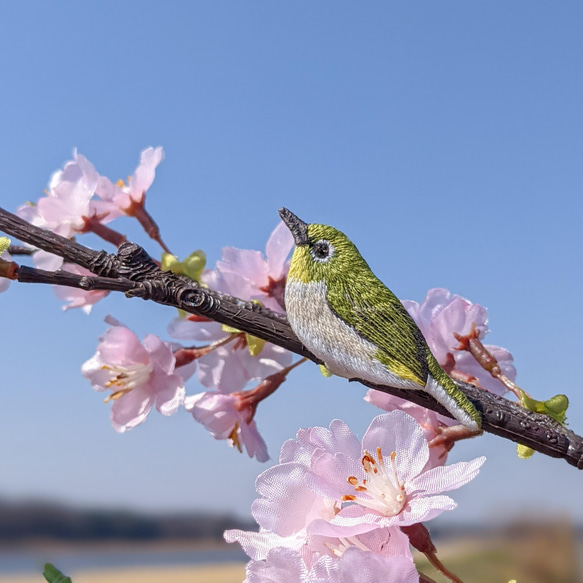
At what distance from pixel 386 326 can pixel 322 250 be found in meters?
0.06

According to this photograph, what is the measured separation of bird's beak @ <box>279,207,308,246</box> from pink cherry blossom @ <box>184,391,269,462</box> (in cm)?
24

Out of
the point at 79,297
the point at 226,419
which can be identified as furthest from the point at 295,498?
the point at 79,297

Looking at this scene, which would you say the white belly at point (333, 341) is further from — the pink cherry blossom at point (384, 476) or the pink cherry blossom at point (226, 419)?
the pink cherry blossom at point (226, 419)

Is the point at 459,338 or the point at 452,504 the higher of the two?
the point at 459,338

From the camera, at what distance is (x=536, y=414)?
388mm

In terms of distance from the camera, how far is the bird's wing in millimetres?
356

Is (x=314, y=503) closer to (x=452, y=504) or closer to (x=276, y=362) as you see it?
(x=452, y=504)

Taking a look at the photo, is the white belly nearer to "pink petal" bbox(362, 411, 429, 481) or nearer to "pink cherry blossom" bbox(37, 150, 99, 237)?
"pink petal" bbox(362, 411, 429, 481)

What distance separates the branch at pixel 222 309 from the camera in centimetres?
37

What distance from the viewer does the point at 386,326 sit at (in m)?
0.37

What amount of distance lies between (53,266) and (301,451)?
33 cm

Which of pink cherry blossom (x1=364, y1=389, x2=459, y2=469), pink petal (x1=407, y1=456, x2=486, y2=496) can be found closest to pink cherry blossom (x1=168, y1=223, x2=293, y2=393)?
pink cherry blossom (x1=364, y1=389, x2=459, y2=469)

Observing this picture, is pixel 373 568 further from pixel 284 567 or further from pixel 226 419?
pixel 226 419

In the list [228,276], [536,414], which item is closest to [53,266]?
[228,276]
